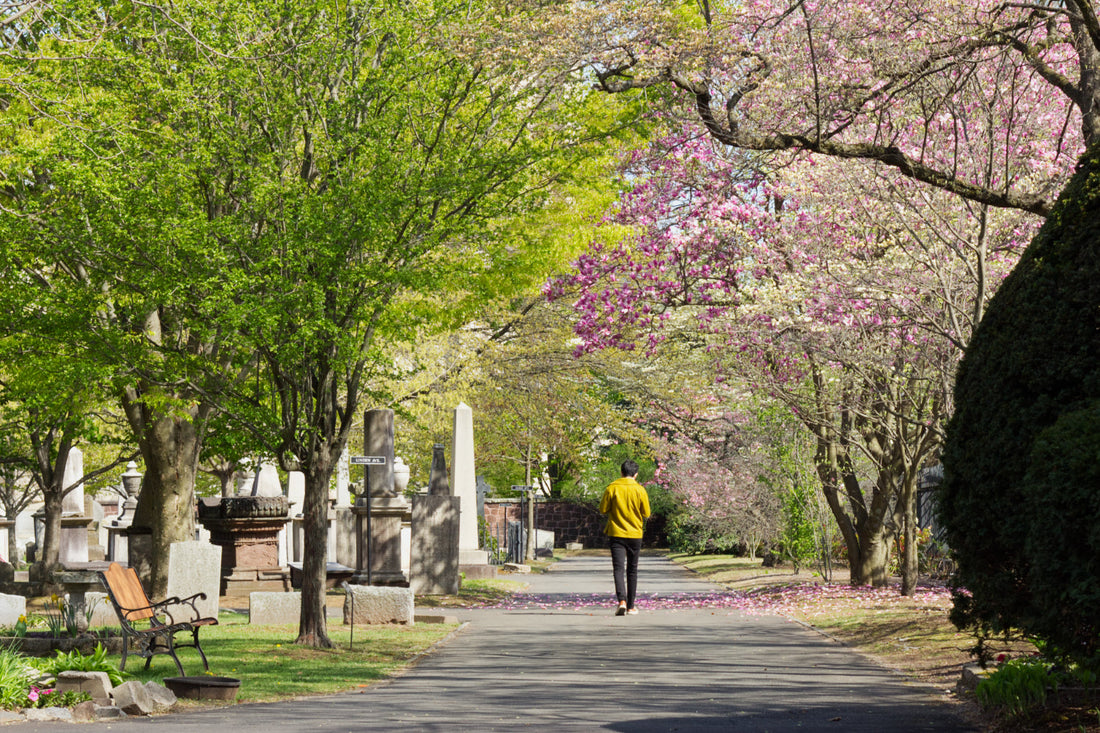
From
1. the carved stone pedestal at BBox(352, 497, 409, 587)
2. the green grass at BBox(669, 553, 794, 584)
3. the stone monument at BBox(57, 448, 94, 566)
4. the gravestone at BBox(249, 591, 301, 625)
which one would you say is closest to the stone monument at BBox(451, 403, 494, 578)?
the carved stone pedestal at BBox(352, 497, 409, 587)

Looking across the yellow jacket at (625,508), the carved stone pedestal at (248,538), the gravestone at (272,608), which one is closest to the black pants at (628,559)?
the yellow jacket at (625,508)

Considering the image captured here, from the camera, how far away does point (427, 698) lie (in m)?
9.76

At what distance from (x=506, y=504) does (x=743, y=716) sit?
157 feet

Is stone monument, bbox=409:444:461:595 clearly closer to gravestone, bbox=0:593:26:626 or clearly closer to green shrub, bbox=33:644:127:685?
gravestone, bbox=0:593:26:626

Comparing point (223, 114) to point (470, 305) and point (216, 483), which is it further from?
point (216, 483)

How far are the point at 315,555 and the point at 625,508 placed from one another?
16.6 ft

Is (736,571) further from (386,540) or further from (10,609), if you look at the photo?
(10,609)

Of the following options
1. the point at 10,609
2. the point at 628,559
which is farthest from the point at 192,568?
the point at 628,559

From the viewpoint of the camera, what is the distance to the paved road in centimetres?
842

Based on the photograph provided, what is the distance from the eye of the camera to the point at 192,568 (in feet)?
45.0

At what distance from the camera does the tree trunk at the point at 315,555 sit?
13.2 m

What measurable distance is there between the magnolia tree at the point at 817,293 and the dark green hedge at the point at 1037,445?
613 cm

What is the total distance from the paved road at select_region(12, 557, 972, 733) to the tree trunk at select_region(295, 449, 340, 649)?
1.37m

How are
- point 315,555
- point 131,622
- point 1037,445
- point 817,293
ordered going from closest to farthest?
point 1037,445, point 131,622, point 315,555, point 817,293
